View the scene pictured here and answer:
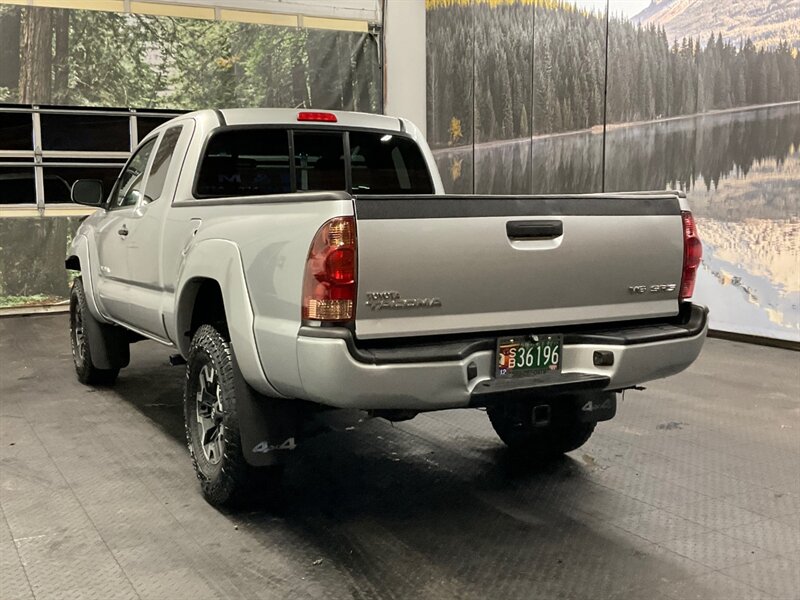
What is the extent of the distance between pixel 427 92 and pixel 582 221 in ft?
30.6

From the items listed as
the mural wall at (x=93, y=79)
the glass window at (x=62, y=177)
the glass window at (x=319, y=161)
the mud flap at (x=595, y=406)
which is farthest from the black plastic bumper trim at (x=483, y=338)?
the mural wall at (x=93, y=79)

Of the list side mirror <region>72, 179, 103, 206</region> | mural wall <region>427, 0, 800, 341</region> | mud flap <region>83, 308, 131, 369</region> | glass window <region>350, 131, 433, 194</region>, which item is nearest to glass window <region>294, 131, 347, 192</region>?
glass window <region>350, 131, 433, 194</region>

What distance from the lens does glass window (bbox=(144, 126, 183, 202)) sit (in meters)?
4.23

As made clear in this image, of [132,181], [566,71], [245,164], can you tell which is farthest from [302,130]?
[566,71]

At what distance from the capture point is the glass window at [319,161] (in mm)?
4316

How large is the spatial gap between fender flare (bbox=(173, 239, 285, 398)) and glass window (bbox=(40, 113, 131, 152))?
7.66 m

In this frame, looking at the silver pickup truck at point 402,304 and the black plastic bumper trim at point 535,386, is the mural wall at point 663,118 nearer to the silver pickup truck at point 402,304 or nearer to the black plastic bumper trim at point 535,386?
the silver pickup truck at point 402,304

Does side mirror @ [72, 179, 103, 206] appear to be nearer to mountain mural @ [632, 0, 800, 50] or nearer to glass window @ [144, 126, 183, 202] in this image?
glass window @ [144, 126, 183, 202]

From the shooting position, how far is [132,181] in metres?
4.86

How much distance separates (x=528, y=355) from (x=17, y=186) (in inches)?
358

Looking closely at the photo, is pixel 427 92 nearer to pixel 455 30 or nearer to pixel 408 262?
pixel 455 30

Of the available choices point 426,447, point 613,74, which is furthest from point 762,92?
point 426,447

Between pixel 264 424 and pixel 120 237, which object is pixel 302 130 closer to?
pixel 120 237

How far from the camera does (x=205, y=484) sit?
11.2ft
